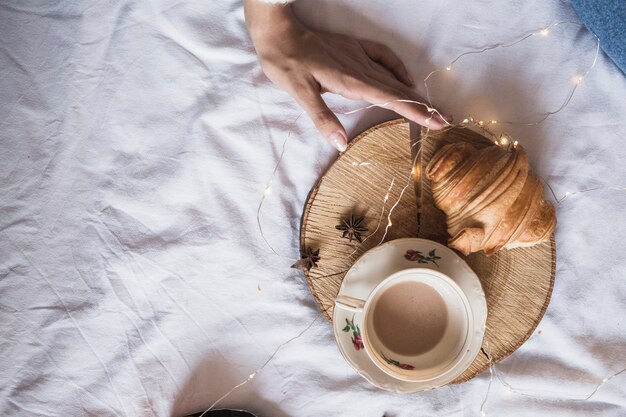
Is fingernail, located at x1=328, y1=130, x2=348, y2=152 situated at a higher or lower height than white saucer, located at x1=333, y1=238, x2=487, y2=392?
higher

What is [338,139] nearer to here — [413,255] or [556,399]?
[413,255]

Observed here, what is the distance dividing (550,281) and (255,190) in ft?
1.82

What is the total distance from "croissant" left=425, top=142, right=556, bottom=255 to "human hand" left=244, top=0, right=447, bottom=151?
0.09 metres

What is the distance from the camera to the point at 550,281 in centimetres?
92

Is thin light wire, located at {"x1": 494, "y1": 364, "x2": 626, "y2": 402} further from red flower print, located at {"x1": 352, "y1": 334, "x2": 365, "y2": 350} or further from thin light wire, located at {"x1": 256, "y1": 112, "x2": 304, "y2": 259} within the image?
thin light wire, located at {"x1": 256, "y1": 112, "x2": 304, "y2": 259}

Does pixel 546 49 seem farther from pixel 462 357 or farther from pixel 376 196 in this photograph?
pixel 462 357

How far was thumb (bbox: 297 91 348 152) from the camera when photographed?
0.90 metres

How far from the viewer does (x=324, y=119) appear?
91 cm

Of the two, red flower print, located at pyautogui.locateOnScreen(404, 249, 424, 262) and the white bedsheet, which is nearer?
red flower print, located at pyautogui.locateOnScreen(404, 249, 424, 262)

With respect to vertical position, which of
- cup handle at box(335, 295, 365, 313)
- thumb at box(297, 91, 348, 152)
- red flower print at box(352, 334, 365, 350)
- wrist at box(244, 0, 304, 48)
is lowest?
red flower print at box(352, 334, 365, 350)

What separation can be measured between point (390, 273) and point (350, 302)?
84mm

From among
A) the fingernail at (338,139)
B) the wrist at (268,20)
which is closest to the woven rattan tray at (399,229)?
the fingernail at (338,139)

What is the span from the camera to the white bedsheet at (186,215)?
0.99m

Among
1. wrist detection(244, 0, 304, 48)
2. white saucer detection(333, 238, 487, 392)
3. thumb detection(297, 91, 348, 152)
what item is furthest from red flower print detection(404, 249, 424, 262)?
wrist detection(244, 0, 304, 48)
